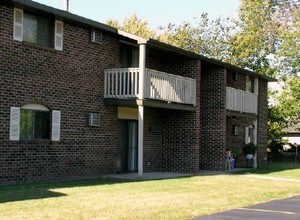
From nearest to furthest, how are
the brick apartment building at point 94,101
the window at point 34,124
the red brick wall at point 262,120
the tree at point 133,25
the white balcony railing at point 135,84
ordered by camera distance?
the brick apartment building at point 94,101
the window at point 34,124
the white balcony railing at point 135,84
the red brick wall at point 262,120
the tree at point 133,25

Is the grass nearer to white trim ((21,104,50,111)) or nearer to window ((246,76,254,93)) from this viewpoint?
white trim ((21,104,50,111))

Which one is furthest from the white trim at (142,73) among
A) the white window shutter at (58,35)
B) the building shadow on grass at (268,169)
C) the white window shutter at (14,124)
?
the building shadow on grass at (268,169)

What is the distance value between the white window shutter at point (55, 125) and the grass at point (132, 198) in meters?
1.67

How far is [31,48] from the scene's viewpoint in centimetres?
1578

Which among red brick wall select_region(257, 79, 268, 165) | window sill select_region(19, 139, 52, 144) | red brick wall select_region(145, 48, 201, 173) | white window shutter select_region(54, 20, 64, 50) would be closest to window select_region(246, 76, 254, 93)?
red brick wall select_region(257, 79, 268, 165)

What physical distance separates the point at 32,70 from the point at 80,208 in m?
6.68

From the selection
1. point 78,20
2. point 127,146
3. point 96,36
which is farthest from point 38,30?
point 127,146

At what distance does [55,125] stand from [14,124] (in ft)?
5.41

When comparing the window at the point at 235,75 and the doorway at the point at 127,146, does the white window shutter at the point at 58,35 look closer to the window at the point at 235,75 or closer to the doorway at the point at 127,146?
the doorway at the point at 127,146

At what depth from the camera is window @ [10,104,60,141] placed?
15.1 m

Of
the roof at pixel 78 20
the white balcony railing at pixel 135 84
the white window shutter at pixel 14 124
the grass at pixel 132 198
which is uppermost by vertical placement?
the roof at pixel 78 20

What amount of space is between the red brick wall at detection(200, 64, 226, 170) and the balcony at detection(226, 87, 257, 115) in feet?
2.13

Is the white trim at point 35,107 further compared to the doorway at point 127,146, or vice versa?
the doorway at point 127,146

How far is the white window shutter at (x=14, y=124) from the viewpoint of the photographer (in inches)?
593
